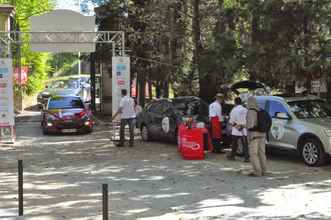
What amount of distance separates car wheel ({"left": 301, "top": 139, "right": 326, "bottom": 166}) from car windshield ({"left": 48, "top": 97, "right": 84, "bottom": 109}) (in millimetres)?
12240

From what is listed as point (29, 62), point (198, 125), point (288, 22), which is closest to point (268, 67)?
point (288, 22)

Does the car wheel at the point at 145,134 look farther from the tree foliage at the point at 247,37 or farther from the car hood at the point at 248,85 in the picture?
the car hood at the point at 248,85

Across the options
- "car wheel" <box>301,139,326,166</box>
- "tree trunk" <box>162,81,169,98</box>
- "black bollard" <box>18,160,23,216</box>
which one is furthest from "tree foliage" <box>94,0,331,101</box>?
"black bollard" <box>18,160,23,216</box>

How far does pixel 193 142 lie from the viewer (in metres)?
15.4

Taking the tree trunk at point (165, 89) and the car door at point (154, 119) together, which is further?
the tree trunk at point (165, 89)

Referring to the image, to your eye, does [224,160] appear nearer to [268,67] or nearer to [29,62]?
[268,67]

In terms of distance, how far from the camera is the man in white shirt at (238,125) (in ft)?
48.0

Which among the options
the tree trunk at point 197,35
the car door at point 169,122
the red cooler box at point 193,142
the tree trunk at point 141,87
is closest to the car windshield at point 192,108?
the car door at point 169,122

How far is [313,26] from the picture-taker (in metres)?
16.6

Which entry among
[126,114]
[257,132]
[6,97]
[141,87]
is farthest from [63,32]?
[257,132]

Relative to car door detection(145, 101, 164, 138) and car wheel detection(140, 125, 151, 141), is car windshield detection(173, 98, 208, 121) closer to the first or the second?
car door detection(145, 101, 164, 138)

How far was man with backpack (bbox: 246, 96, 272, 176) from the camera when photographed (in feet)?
41.2

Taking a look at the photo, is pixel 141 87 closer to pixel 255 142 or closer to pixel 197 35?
pixel 197 35

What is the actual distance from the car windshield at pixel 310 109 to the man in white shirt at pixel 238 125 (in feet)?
4.09
